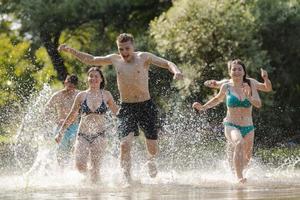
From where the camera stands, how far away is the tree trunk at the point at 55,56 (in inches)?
1088

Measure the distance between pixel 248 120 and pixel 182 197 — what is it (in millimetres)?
2723

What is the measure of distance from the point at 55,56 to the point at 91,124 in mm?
21009

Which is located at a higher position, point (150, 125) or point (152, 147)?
point (150, 125)

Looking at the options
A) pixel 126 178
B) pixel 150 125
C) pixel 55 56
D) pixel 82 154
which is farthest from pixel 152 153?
pixel 55 56

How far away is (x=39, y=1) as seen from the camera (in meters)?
24.6

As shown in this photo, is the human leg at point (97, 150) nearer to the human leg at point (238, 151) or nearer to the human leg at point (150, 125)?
the human leg at point (150, 125)

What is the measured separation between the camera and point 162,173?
10992 millimetres

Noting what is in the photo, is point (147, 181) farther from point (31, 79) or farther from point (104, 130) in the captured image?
point (31, 79)

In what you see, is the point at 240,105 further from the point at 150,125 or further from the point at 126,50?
the point at 126,50

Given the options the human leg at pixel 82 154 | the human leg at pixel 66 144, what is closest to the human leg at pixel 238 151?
the human leg at pixel 82 154

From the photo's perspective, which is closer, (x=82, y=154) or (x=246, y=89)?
(x=246, y=89)

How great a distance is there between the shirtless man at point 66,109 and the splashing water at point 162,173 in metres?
0.21

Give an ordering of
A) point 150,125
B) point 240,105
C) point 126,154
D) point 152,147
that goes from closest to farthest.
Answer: point 126,154 < point 150,125 < point 152,147 < point 240,105

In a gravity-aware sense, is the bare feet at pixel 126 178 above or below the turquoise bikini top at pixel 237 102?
below
